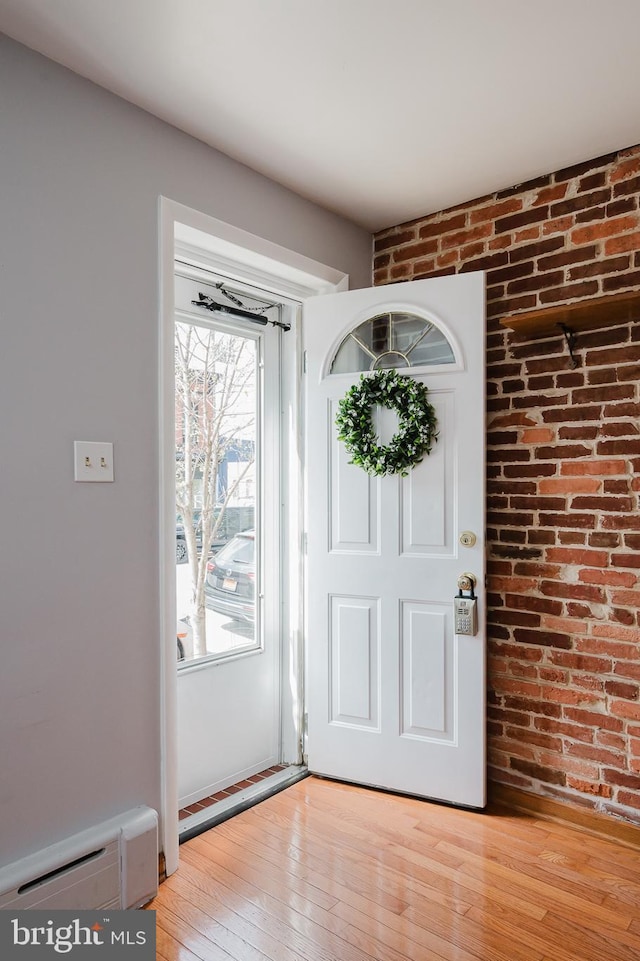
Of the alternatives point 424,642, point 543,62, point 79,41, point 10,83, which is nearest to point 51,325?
point 10,83

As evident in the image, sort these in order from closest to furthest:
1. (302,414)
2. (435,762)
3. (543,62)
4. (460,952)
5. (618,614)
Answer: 1. (460,952)
2. (543,62)
3. (618,614)
4. (435,762)
5. (302,414)

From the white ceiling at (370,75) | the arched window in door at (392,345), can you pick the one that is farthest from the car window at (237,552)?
the white ceiling at (370,75)

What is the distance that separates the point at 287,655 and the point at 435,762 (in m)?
0.84

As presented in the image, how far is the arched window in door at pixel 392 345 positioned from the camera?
8.30ft

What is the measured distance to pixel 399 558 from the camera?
2.56m

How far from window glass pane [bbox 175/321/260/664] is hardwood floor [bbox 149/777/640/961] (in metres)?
0.77

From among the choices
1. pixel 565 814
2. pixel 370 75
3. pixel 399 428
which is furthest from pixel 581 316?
pixel 565 814

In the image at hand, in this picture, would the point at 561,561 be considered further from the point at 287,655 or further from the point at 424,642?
the point at 287,655

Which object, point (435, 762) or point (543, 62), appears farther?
point (435, 762)

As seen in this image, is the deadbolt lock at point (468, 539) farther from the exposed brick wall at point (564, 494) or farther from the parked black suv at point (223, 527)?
the parked black suv at point (223, 527)

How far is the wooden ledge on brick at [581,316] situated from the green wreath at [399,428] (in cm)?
46

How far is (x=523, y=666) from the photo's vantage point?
2.50 m

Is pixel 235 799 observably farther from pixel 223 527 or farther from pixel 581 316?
pixel 581 316

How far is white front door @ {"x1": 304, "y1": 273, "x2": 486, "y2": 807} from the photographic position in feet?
7.97
